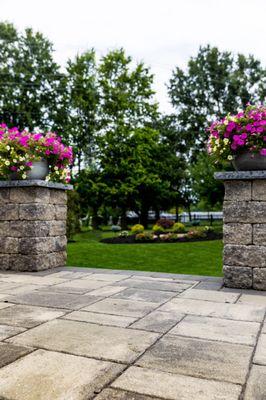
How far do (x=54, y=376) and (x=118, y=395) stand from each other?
1.46ft

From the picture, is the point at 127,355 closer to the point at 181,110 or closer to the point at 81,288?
the point at 81,288

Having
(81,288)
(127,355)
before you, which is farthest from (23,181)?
(127,355)

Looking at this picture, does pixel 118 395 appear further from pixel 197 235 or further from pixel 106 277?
pixel 197 235

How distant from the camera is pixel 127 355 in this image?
8.20ft

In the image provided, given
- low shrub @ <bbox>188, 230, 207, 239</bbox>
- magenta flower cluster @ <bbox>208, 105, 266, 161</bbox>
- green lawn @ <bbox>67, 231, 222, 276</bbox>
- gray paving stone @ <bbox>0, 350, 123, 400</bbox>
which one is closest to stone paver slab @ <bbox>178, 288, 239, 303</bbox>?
magenta flower cluster @ <bbox>208, 105, 266, 161</bbox>

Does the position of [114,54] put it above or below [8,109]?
above

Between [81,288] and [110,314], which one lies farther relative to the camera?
[81,288]

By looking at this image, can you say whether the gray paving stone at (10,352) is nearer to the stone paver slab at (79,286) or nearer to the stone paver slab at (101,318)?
the stone paver slab at (101,318)

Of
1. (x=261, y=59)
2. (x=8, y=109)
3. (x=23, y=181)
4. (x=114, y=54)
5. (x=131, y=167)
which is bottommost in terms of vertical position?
(x=23, y=181)

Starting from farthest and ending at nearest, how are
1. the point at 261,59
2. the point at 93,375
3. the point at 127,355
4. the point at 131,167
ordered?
the point at 261,59, the point at 131,167, the point at 127,355, the point at 93,375

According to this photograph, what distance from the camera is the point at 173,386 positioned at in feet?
6.81

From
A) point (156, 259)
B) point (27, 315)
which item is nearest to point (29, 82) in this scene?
point (156, 259)

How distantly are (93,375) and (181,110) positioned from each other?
28081 millimetres

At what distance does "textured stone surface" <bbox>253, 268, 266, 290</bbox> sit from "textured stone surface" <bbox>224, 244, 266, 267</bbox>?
0.07 metres
